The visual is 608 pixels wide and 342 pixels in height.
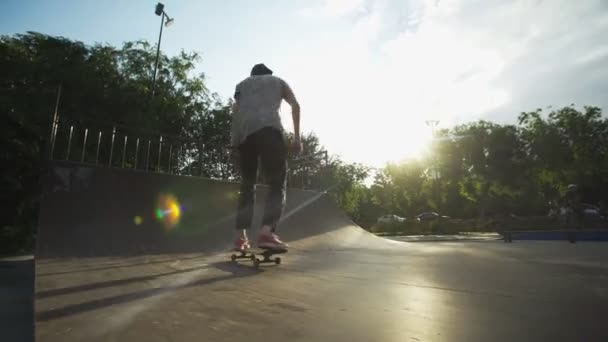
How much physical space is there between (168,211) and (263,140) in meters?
2.53

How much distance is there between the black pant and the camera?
3.31m

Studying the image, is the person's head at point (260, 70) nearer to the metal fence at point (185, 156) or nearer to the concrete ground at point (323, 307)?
the concrete ground at point (323, 307)

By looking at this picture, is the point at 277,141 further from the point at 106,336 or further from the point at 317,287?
the point at 106,336

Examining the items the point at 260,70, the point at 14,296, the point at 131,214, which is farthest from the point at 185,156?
the point at 260,70

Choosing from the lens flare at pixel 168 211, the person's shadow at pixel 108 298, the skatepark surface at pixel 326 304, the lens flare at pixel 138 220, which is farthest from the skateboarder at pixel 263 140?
the lens flare at pixel 138 220

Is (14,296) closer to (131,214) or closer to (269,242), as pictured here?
(131,214)

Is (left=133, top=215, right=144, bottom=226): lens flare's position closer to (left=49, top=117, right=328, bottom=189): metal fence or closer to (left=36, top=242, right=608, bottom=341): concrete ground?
(left=49, top=117, right=328, bottom=189): metal fence

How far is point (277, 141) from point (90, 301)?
2.24 meters

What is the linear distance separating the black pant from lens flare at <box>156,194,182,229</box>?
1.85 meters

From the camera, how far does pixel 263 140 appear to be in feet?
11.1

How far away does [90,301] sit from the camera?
1404 mm

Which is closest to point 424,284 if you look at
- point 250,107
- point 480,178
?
point 250,107

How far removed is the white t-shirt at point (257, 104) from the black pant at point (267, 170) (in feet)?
0.26

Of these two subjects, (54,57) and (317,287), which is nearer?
(317,287)
